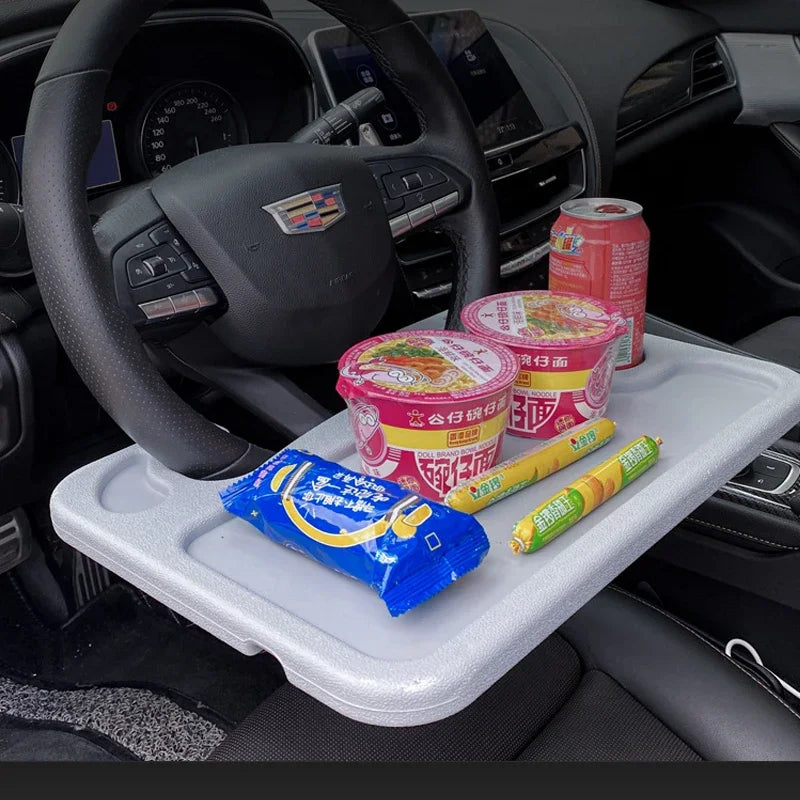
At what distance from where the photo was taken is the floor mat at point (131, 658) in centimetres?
136

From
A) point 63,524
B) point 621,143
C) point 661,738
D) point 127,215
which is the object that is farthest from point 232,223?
point 621,143

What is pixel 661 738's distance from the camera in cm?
85

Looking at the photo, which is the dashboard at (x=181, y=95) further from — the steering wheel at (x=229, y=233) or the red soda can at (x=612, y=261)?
the red soda can at (x=612, y=261)

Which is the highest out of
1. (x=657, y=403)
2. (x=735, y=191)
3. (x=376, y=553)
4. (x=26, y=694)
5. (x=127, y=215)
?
(x=127, y=215)

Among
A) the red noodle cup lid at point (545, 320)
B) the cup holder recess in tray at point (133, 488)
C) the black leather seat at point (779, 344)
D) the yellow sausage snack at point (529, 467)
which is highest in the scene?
the red noodle cup lid at point (545, 320)

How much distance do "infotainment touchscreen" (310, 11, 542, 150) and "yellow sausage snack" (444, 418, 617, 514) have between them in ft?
2.35

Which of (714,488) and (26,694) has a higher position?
(714,488)

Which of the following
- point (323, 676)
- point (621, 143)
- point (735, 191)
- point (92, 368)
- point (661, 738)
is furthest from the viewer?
point (735, 191)

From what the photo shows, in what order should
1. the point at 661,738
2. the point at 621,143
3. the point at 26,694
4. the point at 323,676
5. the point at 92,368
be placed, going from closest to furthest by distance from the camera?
the point at 323,676 < the point at 92,368 < the point at 661,738 < the point at 26,694 < the point at 621,143

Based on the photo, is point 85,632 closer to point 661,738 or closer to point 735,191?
point 661,738

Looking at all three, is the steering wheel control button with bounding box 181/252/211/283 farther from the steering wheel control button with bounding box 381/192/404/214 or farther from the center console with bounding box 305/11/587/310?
the center console with bounding box 305/11/587/310

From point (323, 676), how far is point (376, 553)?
0.08 meters

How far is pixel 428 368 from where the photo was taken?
777mm

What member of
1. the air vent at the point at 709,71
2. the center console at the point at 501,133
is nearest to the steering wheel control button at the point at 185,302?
the center console at the point at 501,133
